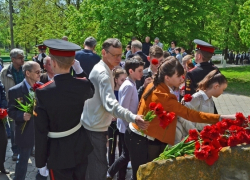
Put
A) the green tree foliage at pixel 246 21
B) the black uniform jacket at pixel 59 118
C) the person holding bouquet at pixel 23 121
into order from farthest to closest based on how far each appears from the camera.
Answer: the green tree foliage at pixel 246 21
the person holding bouquet at pixel 23 121
the black uniform jacket at pixel 59 118

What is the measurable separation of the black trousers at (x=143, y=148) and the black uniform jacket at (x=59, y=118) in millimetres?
733

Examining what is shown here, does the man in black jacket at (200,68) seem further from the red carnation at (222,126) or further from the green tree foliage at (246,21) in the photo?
the green tree foliage at (246,21)

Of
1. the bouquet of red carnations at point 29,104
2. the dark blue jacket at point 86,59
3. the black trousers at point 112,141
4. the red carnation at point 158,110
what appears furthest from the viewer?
the dark blue jacket at point 86,59

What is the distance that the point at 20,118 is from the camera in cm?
489

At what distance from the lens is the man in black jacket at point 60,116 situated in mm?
3387

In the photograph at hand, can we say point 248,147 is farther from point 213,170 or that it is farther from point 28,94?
point 28,94

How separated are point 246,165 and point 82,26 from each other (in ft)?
52.1

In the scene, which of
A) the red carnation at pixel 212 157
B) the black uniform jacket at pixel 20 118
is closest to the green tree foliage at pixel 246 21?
the black uniform jacket at pixel 20 118

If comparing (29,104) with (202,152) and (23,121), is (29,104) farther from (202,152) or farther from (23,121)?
(202,152)

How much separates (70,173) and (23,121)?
1677mm

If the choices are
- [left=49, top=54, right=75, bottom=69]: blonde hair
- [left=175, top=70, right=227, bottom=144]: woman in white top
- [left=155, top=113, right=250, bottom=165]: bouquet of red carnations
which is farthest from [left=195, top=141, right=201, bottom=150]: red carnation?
[left=49, top=54, right=75, bottom=69]: blonde hair

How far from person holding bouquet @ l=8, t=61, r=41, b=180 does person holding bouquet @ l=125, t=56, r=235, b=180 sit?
1.78m

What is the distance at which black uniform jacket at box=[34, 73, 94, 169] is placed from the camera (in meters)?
3.38

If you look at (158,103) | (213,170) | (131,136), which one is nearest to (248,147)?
(213,170)
